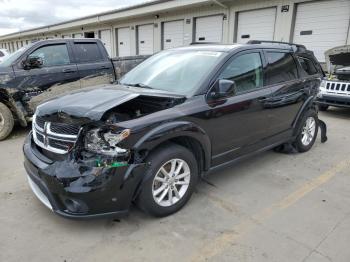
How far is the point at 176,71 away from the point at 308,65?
2560 millimetres

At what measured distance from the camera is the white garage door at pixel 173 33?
649 inches

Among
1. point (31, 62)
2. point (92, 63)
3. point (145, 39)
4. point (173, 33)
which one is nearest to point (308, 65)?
point (92, 63)

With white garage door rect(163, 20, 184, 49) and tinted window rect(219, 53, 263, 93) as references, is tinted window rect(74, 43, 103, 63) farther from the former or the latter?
white garage door rect(163, 20, 184, 49)

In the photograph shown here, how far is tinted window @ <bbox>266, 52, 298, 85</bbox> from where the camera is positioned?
4.02 m

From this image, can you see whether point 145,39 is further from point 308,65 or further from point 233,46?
point 233,46

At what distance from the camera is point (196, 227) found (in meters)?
2.88

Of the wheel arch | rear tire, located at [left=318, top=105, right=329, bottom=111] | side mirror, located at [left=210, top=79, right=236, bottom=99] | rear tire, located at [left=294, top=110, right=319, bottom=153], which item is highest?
side mirror, located at [left=210, top=79, right=236, bottom=99]

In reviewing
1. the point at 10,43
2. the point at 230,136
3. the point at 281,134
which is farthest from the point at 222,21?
the point at 10,43

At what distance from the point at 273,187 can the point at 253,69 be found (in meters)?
1.52

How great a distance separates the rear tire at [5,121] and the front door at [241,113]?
441 cm

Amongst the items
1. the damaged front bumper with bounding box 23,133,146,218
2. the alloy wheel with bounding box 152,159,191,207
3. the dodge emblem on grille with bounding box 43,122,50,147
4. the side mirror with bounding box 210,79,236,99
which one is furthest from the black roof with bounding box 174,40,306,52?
the dodge emblem on grille with bounding box 43,122,50,147

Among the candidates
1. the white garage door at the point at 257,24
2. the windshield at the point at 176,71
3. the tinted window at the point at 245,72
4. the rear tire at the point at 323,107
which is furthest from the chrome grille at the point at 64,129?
the white garage door at the point at 257,24

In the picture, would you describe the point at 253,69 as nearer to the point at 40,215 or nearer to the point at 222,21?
the point at 40,215

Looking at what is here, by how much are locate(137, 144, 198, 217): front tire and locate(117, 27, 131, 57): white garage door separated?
62.9 ft
